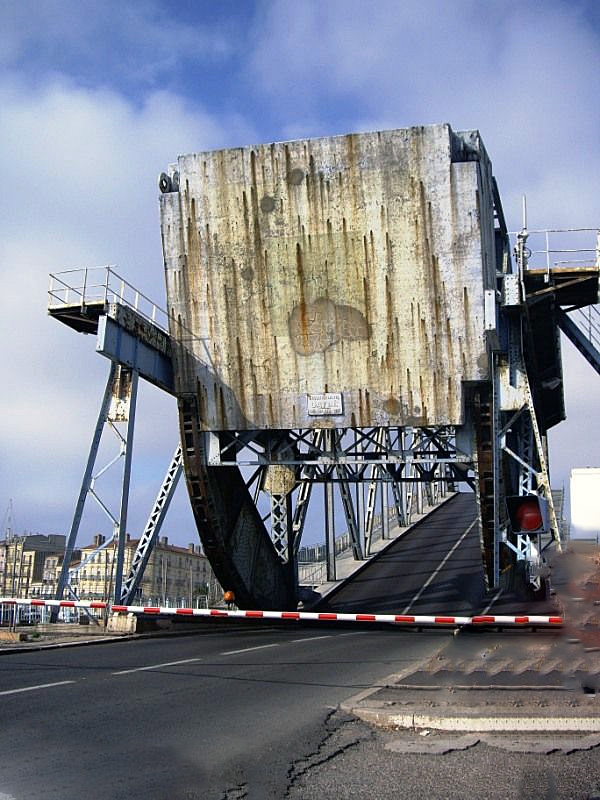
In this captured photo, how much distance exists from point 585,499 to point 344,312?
928 centimetres

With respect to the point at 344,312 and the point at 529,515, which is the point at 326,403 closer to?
the point at 344,312

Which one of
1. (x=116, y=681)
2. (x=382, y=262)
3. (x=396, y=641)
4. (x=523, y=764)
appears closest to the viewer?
(x=523, y=764)

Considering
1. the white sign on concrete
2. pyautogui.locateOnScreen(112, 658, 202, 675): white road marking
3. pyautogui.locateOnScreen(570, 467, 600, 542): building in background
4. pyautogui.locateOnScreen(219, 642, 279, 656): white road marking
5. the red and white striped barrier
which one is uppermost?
the white sign on concrete

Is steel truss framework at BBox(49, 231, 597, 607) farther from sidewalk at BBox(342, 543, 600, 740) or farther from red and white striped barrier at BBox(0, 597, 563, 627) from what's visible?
sidewalk at BBox(342, 543, 600, 740)

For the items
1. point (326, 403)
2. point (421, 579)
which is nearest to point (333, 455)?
point (326, 403)

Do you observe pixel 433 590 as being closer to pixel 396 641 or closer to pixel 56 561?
pixel 396 641

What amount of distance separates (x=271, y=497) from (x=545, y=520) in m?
10.2

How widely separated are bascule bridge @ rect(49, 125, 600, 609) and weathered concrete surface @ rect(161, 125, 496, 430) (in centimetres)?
4

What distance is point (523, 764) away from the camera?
5.95 meters

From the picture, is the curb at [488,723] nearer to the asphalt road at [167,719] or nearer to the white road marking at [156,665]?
the asphalt road at [167,719]

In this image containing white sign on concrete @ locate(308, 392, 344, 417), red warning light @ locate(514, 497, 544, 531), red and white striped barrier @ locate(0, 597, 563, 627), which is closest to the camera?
red and white striped barrier @ locate(0, 597, 563, 627)

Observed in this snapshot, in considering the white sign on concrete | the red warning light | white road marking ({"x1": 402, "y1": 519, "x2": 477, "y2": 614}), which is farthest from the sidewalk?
white road marking ({"x1": 402, "y1": 519, "x2": 477, "y2": 614})

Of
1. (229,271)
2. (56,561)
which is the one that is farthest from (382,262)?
(56,561)

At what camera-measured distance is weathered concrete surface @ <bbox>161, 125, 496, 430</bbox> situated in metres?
20.5
